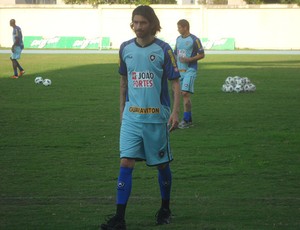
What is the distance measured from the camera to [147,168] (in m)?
11.1

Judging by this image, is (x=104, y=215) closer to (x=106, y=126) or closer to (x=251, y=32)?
(x=106, y=126)

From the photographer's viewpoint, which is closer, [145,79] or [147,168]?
[145,79]

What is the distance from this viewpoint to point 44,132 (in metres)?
14.6

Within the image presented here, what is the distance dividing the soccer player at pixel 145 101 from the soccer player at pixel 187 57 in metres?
7.69

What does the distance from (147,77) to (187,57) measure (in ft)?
26.2

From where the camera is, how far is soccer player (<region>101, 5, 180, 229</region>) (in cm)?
738

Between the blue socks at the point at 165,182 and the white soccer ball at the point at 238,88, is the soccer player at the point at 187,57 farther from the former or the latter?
the white soccer ball at the point at 238,88

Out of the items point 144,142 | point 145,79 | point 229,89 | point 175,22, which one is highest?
point 145,79

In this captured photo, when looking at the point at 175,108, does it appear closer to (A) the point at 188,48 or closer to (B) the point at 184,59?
(B) the point at 184,59

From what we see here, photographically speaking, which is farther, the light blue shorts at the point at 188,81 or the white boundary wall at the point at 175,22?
the white boundary wall at the point at 175,22

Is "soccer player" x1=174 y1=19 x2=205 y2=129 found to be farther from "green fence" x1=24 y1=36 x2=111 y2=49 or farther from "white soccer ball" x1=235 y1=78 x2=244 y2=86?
"green fence" x1=24 y1=36 x2=111 y2=49

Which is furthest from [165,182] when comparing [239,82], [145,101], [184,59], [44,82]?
[44,82]

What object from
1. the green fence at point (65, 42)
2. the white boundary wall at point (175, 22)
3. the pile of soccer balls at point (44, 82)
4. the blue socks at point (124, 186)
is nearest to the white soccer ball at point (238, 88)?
the pile of soccer balls at point (44, 82)

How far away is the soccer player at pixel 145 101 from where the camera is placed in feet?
24.2
